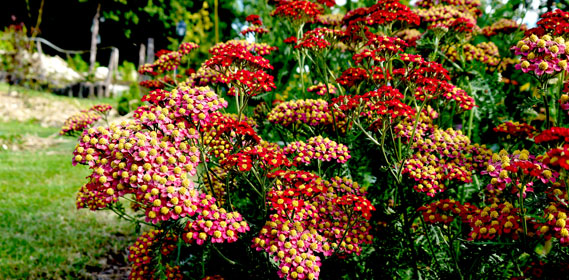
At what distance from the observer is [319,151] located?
1899mm

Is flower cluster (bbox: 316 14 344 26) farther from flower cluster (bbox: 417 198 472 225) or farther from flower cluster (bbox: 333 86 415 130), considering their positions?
flower cluster (bbox: 417 198 472 225)

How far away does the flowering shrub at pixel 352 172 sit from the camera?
144 cm

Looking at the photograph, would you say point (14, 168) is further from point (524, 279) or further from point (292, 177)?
point (524, 279)

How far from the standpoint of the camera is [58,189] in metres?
5.23

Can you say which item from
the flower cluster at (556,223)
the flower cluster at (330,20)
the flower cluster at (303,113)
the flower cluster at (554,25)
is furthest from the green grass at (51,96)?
the flower cluster at (556,223)

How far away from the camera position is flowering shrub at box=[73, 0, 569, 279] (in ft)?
4.73

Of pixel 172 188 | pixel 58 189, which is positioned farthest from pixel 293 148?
pixel 58 189

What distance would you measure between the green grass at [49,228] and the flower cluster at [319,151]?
94.4 inches

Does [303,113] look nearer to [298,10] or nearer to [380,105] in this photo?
[380,105]

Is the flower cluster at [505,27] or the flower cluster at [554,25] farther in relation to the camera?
the flower cluster at [505,27]

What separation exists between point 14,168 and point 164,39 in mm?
12199

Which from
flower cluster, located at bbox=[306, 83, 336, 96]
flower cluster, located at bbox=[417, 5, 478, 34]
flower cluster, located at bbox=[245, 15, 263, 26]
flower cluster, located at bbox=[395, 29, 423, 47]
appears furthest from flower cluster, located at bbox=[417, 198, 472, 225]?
flower cluster, located at bbox=[245, 15, 263, 26]

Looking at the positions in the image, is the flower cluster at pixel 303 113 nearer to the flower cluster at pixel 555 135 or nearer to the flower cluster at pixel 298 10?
the flower cluster at pixel 298 10

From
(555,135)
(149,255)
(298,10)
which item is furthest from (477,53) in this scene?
(149,255)
